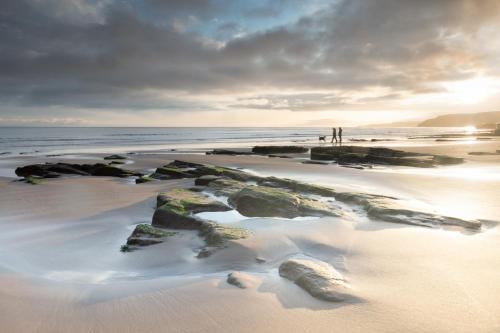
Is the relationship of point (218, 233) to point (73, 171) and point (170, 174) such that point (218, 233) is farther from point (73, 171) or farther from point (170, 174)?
point (73, 171)

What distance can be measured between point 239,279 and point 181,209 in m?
3.24

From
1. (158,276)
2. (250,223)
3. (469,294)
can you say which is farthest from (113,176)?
(469,294)

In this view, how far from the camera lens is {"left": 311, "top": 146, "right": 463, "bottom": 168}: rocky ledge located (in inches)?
727

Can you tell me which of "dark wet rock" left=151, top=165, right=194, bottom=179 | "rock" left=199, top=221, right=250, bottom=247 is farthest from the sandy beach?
"dark wet rock" left=151, top=165, right=194, bottom=179

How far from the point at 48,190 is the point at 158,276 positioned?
908 centimetres

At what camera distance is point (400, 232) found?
620 centimetres

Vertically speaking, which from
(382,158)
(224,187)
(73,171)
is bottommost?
(73,171)

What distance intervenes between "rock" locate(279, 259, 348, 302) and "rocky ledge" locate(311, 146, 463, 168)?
15.8 metres

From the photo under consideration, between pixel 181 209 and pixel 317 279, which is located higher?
pixel 181 209

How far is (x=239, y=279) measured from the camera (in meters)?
4.14

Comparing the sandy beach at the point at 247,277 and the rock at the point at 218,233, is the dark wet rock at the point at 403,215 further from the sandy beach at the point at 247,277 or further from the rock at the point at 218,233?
the rock at the point at 218,233

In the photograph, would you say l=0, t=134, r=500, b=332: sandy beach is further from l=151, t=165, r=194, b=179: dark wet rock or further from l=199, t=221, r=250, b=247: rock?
l=151, t=165, r=194, b=179: dark wet rock

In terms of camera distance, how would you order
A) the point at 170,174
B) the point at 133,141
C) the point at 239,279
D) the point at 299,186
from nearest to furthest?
the point at 239,279
the point at 299,186
the point at 170,174
the point at 133,141

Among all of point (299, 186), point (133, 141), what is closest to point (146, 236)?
point (299, 186)
